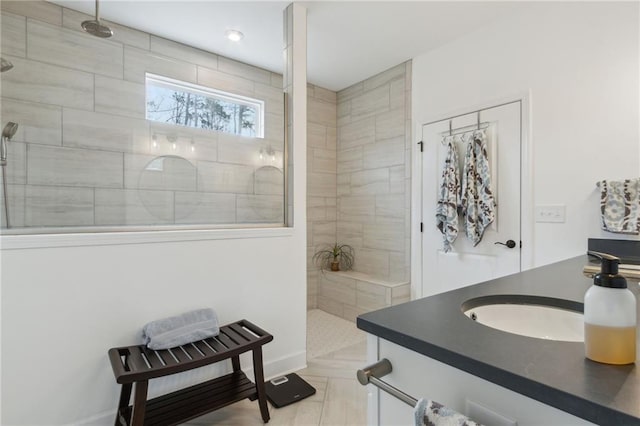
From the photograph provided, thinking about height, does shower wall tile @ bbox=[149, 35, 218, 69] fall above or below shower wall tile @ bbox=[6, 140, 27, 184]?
above

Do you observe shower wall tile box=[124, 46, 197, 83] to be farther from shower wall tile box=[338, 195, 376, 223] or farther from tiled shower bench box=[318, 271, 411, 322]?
tiled shower bench box=[318, 271, 411, 322]

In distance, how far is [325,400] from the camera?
1.98 m

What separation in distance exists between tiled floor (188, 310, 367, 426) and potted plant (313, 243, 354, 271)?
1.09 metres

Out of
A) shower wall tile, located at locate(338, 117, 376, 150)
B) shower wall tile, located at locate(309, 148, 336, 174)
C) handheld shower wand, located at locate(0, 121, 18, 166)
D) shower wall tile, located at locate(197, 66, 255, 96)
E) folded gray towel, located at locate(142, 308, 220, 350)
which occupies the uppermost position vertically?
shower wall tile, located at locate(197, 66, 255, 96)

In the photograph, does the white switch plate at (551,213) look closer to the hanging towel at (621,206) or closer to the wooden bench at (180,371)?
the hanging towel at (621,206)

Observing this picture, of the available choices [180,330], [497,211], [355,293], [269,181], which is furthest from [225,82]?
[497,211]

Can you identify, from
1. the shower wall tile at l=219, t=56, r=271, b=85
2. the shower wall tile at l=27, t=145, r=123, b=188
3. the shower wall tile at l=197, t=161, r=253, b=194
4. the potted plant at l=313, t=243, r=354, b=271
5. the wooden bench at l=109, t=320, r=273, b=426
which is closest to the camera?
the wooden bench at l=109, t=320, r=273, b=426

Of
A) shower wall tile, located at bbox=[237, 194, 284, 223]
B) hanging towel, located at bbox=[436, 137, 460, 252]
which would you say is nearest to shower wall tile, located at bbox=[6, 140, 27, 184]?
shower wall tile, located at bbox=[237, 194, 284, 223]

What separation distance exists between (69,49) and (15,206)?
1.02 meters

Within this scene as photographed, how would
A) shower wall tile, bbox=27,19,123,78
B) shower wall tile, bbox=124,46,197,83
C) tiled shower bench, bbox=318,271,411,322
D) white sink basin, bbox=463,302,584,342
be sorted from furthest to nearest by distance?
tiled shower bench, bbox=318,271,411,322
shower wall tile, bbox=124,46,197,83
shower wall tile, bbox=27,19,123,78
white sink basin, bbox=463,302,584,342

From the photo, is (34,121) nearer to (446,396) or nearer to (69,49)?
(69,49)

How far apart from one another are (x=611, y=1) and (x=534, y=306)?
2258mm

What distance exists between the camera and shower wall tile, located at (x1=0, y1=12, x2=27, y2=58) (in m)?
1.84

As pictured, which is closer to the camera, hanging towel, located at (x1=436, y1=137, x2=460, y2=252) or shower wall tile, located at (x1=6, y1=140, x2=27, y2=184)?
shower wall tile, located at (x1=6, y1=140, x2=27, y2=184)
